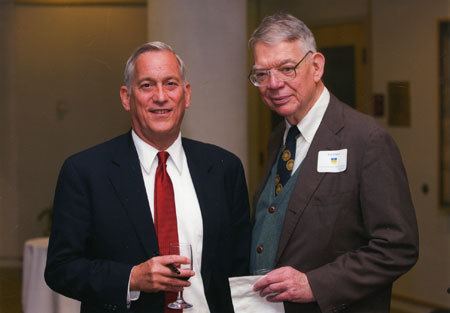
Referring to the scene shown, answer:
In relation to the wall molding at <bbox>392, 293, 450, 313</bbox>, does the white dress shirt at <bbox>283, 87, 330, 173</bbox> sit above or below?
above

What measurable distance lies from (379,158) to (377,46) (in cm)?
201

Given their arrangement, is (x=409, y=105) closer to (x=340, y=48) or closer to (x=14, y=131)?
(x=340, y=48)

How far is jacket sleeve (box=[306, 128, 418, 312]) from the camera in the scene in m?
2.78

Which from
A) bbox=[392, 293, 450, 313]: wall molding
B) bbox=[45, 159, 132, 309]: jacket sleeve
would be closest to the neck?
bbox=[45, 159, 132, 309]: jacket sleeve

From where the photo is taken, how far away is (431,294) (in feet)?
15.5

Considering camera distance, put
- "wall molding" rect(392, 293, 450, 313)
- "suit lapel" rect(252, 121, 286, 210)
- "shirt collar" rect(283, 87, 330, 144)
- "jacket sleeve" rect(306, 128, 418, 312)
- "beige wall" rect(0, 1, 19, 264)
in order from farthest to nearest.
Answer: "wall molding" rect(392, 293, 450, 313), "beige wall" rect(0, 1, 19, 264), "suit lapel" rect(252, 121, 286, 210), "shirt collar" rect(283, 87, 330, 144), "jacket sleeve" rect(306, 128, 418, 312)

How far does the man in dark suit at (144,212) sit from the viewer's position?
287 cm

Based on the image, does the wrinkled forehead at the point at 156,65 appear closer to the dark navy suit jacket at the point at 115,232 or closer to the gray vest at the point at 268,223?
the dark navy suit jacket at the point at 115,232

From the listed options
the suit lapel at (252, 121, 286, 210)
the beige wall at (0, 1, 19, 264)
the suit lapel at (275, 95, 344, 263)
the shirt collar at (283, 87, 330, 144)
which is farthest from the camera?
the beige wall at (0, 1, 19, 264)

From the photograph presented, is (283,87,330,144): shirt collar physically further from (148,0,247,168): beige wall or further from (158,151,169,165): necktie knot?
(148,0,247,168): beige wall

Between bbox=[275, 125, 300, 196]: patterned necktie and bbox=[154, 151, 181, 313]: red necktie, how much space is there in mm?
363

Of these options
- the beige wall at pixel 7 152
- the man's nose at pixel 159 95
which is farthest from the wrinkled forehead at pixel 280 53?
the beige wall at pixel 7 152

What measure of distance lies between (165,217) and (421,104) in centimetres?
214

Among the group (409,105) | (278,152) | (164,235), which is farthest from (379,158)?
(409,105)
